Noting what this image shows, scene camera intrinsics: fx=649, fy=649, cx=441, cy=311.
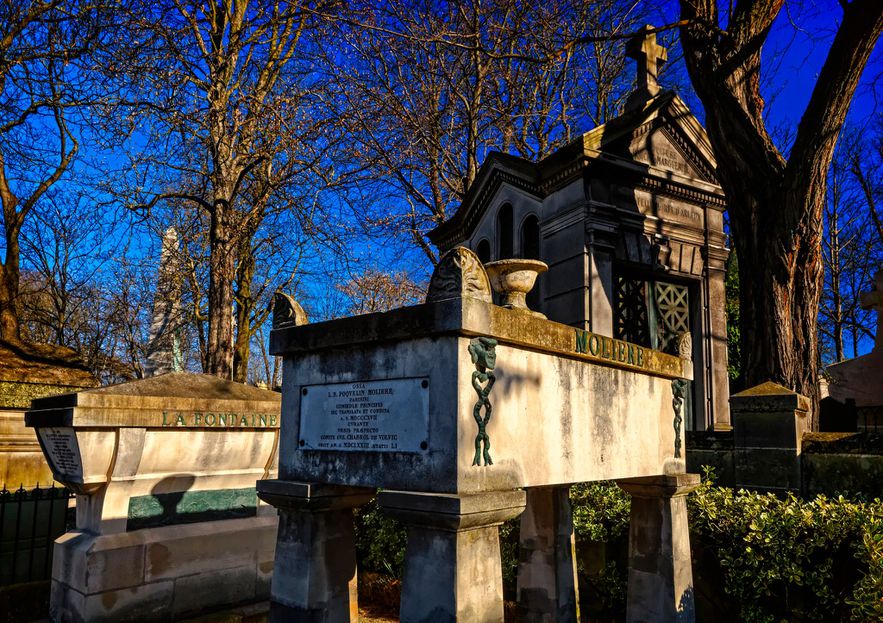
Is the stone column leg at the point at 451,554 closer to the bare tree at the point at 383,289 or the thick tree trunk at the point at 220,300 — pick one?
the thick tree trunk at the point at 220,300

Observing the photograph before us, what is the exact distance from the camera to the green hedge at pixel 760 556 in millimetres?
5617

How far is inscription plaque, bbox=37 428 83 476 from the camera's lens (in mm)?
5848

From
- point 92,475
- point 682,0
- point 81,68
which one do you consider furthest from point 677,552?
point 81,68

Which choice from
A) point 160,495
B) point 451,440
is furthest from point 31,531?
point 451,440

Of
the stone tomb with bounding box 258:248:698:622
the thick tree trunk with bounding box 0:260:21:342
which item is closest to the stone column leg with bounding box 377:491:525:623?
the stone tomb with bounding box 258:248:698:622

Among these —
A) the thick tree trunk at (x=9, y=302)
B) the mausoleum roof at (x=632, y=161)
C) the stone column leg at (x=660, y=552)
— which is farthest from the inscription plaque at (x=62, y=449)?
the mausoleum roof at (x=632, y=161)

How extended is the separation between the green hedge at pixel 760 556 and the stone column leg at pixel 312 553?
3622 millimetres

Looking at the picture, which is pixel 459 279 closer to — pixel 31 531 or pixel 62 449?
pixel 62 449

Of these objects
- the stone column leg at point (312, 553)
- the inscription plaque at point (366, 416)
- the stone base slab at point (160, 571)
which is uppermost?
the inscription plaque at point (366, 416)

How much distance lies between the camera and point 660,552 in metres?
5.37

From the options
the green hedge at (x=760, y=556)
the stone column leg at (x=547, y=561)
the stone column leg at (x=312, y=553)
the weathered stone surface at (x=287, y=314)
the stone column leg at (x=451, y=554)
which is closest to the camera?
the stone column leg at (x=451, y=554)

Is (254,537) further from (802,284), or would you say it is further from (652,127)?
(652,127)

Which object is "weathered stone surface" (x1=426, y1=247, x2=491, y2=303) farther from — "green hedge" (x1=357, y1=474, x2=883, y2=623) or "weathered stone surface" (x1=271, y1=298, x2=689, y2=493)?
"green hedge" (x1=357, y1=474, x2=883, y2=623)

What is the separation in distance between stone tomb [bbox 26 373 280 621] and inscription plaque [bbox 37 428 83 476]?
0.6 inches
